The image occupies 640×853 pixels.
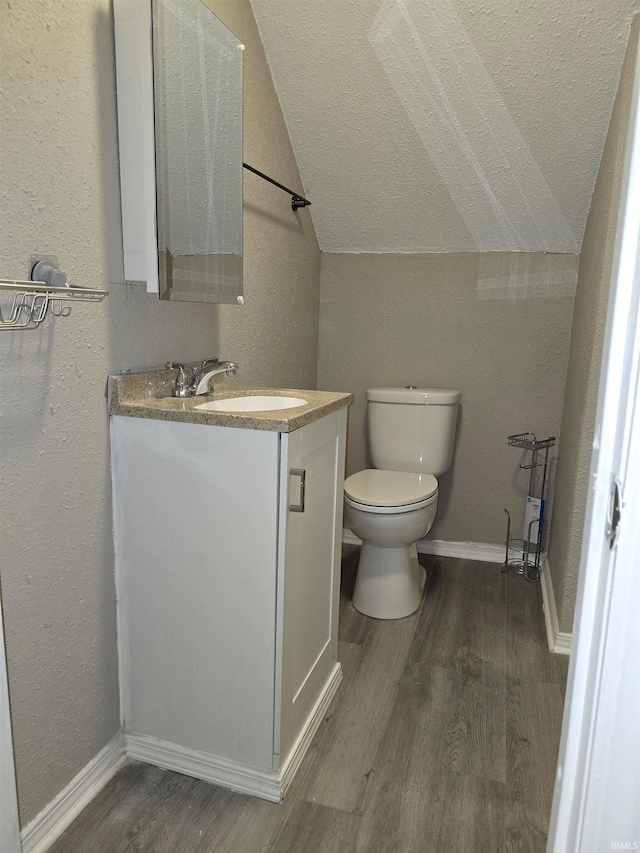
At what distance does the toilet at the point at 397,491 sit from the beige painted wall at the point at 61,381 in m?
1.02

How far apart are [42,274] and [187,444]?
47 centimetres

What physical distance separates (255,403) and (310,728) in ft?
3.04

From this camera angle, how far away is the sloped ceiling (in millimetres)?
1866

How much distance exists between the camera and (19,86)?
112cm

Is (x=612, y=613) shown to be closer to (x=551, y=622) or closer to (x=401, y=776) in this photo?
(x=401, y=776)

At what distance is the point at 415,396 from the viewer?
271 centimetres

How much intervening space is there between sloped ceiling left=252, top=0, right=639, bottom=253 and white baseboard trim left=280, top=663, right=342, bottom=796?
72.4 inches

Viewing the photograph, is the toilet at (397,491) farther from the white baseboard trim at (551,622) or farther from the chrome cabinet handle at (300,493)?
the chrome cabinet handle at (300,493)

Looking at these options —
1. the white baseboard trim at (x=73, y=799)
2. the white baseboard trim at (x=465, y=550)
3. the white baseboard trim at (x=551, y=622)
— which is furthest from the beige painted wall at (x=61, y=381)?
the white baseboard trim at (x=465, y=550)

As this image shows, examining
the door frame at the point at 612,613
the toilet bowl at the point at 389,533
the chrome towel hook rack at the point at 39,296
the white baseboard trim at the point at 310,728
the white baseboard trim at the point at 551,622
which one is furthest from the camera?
the toilet bowl at the point at 389,533

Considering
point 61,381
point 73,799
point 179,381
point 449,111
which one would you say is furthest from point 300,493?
point 449,111

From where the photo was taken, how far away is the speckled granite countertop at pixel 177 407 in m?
1.36

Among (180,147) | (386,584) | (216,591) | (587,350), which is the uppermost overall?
(180,147)

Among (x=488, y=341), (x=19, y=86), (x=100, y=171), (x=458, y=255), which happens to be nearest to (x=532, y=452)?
Answer: (x=488, y=341)
